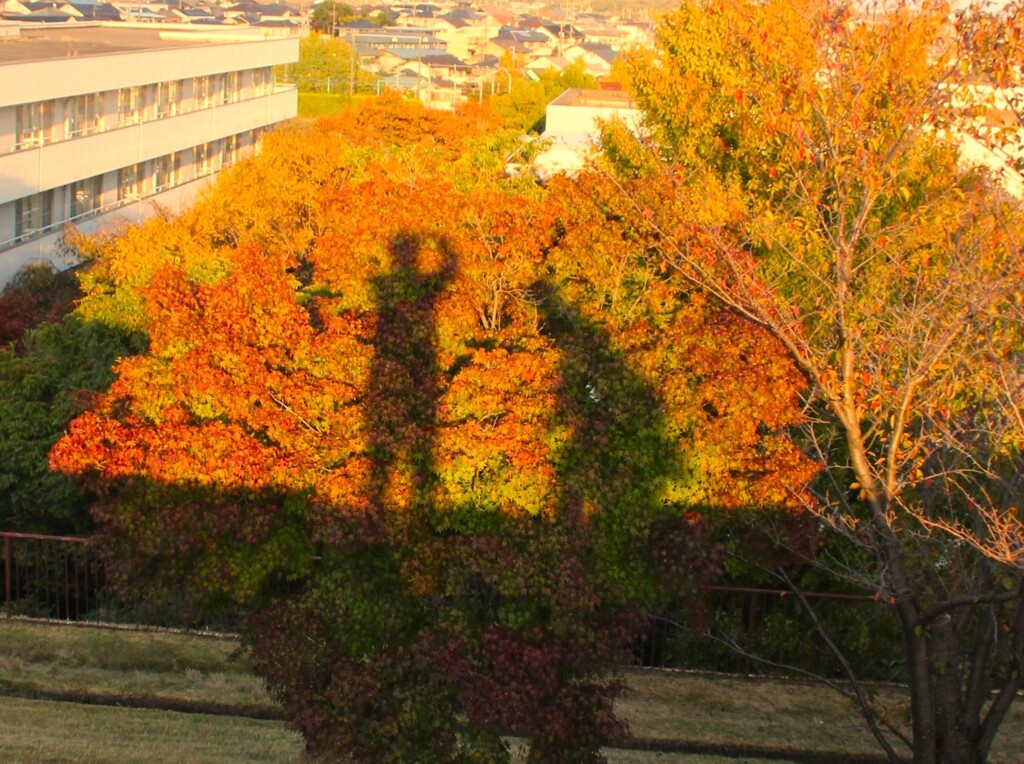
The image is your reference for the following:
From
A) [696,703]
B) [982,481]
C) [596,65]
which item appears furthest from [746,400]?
[596,65]

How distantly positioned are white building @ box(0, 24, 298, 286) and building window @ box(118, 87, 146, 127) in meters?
0.05

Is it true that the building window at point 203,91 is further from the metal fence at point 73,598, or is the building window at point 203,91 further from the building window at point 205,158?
the metal fence at point 73,598

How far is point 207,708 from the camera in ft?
38.1

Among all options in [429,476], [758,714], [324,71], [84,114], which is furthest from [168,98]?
[324,71]

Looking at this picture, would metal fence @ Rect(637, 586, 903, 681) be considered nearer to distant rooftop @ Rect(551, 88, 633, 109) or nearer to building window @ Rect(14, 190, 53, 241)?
building window @ Rect(14, 190, 53, 241)

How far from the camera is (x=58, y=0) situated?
396 ft

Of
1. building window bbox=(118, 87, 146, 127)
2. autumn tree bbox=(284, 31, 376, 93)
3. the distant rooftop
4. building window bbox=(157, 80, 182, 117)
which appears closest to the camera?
building window bbox=(118, 87, 146, 127)

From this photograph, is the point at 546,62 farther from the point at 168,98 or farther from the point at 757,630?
the point at 757,630

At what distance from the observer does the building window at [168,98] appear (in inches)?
1513

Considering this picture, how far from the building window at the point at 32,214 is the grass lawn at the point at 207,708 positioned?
18.8 metres

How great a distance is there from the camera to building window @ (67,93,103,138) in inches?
1267

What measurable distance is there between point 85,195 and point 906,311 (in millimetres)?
28132

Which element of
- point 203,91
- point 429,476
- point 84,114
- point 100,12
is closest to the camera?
point 429,476

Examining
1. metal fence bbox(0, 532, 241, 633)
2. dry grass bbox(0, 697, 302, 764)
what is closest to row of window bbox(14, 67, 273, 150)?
metal fence bbox(0, 532, 241, 633)
